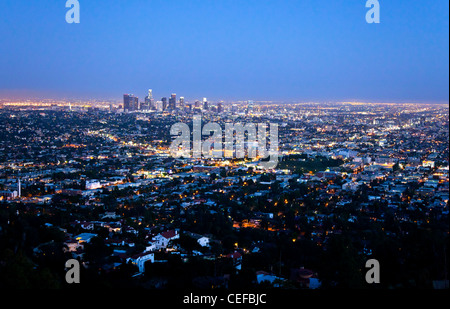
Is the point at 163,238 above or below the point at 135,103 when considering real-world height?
below

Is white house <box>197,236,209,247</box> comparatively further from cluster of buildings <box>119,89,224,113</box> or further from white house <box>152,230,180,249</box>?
cluster of buildings <box>119,89,224,113</box>

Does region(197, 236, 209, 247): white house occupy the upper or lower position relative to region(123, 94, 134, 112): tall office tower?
lower

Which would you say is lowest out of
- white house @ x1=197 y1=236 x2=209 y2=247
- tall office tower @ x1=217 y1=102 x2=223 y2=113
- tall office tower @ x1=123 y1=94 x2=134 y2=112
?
white house @ x1=197 y1=236 x2=209 y2=247

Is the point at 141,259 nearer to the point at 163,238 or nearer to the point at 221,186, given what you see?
the point at 163,238

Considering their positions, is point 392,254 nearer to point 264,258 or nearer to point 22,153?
point 264,258

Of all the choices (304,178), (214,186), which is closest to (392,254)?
(214,186)

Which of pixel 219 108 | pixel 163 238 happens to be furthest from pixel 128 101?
pixel 163 238

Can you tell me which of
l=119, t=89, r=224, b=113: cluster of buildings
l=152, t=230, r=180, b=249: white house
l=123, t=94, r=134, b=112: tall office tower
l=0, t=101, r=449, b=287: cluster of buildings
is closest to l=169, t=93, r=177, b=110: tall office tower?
l=119, t=89, r=224, b=113: cluster of buildings

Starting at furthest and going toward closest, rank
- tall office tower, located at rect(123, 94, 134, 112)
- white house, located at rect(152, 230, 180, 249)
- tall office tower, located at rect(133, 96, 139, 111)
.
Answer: tall office tower, located at rect(123, 94, 134, 112), tall office tower, located at rect(133, 96, 139, 111), white house, located at rect(152, 230, 180, 249)

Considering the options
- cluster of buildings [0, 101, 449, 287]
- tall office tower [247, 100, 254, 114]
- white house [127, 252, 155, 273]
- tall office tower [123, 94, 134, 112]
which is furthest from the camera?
tall office tower [123, 94, 134, 112]

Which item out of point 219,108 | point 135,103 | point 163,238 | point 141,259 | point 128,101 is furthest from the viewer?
point 128,101

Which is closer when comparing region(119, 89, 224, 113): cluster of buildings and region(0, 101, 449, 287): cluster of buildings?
region(0, 101, 449, 287): cluster of buildings
